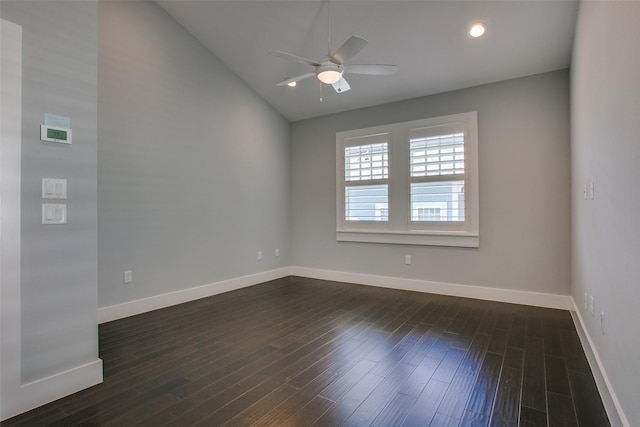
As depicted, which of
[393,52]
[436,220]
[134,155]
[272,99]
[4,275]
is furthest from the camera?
[272,99]

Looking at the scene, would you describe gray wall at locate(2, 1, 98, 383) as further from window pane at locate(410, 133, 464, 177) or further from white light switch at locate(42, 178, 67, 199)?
window pane at locate(410, 133, 464, 177)

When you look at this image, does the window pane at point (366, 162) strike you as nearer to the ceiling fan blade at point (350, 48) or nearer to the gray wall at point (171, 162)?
the gray wall at point (171, 162)

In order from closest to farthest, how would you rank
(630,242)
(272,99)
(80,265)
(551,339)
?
(630,242) < (80,265) < (551,339) < (272,99)

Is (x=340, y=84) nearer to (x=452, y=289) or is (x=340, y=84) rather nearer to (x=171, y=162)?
(x=171, y=162)

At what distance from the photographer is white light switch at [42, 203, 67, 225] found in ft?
6.14

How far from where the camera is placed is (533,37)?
324cm

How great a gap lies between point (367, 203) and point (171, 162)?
113 inches

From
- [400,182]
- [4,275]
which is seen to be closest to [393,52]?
[400,182]

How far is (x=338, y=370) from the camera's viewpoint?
2252 millimetres

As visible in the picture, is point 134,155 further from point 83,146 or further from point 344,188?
point 344,188

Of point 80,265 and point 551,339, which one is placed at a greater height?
point 80,265

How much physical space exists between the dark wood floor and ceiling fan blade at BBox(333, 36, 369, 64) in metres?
2.53

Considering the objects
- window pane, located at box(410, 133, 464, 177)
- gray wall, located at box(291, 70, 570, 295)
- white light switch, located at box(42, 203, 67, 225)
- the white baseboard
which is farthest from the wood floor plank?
window pane, located at box(410, 133, 464, 177)

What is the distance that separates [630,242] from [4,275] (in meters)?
3.07
